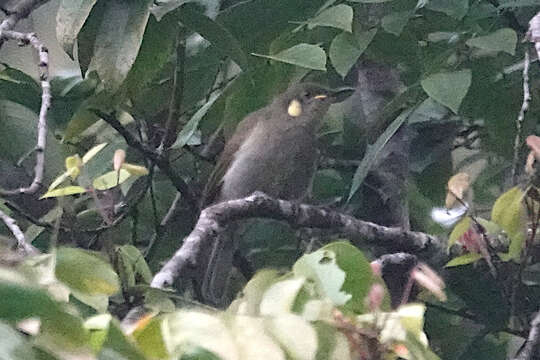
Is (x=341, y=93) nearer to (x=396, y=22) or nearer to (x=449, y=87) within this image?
(x=396, y=22)

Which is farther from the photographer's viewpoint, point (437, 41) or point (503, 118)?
point (437, 41)

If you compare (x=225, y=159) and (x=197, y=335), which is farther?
(x=225, y=159)

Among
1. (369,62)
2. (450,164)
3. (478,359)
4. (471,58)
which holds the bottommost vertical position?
(478,359)

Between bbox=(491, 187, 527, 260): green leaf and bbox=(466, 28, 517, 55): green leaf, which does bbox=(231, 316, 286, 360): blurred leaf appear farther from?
bbox=(466, 28, 517, 55): green leaf

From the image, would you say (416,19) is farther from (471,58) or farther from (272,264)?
(272,264)

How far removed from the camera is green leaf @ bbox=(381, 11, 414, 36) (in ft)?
4.76

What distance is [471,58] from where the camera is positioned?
1535mm

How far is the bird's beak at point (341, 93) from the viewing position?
2.10m

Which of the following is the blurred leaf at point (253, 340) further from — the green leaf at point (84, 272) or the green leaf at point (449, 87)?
the green leaf at point (449, 87)

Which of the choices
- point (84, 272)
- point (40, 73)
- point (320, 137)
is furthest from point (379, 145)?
point (84, 272)

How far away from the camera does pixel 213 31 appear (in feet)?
4.79

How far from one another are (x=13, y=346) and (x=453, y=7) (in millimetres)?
1143

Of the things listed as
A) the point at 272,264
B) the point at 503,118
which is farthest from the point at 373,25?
the point at 272,264

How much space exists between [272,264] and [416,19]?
0.54m
